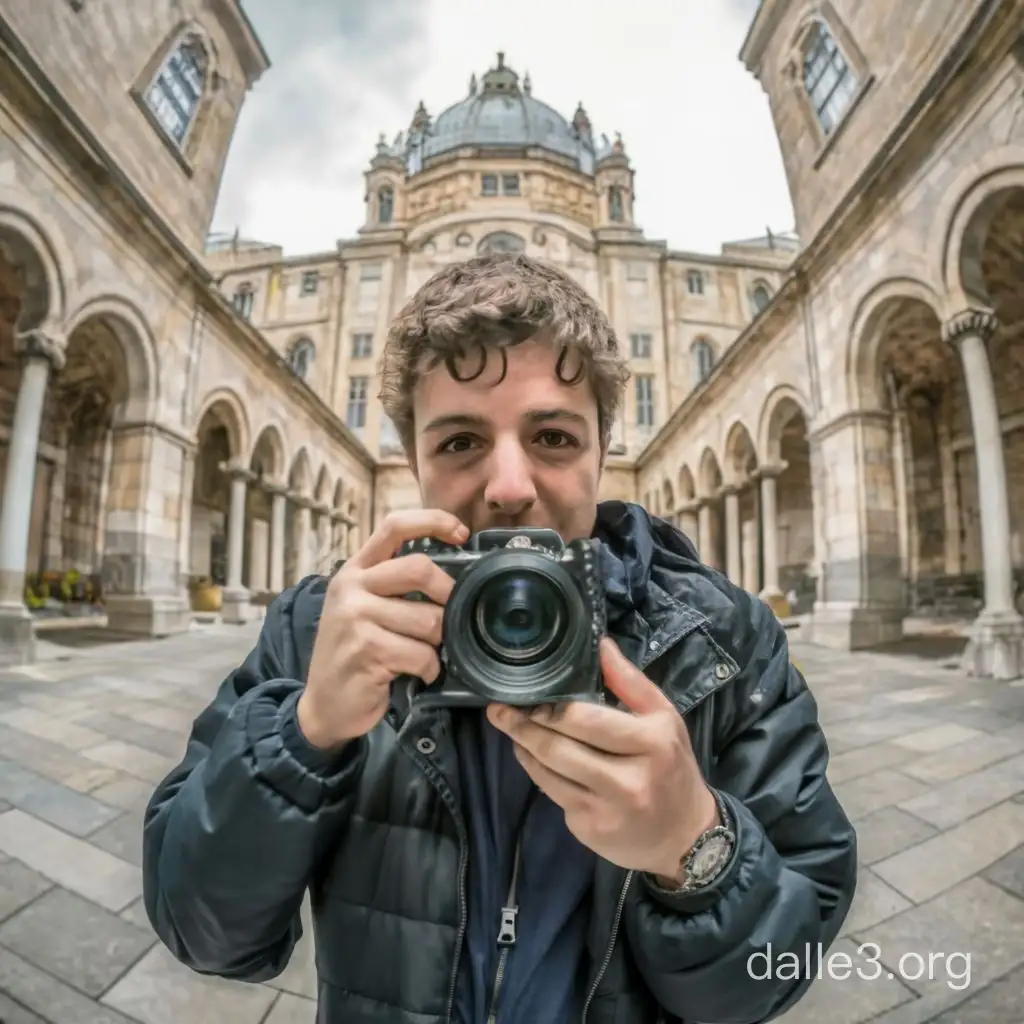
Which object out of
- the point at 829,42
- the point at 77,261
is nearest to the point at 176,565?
the point at 77,261

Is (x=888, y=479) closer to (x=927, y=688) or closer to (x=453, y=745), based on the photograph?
(x=927, y=688)

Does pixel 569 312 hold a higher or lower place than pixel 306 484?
lower

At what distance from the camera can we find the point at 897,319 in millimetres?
6719

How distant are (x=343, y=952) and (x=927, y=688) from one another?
4.64 m

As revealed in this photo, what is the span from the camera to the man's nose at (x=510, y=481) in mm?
943

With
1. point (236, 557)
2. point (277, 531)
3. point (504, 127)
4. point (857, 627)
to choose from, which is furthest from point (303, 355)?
point (504, 127)

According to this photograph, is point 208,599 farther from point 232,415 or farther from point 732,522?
point 732,522

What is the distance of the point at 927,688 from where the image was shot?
404 centimetres

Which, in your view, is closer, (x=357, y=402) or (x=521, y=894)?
(x=521, y=894)

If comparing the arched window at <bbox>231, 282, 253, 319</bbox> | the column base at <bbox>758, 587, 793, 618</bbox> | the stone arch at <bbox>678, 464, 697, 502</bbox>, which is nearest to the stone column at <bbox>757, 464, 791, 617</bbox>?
the column base at <bbox>758, 587, 793, 618</bbox>

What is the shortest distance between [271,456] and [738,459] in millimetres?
10129

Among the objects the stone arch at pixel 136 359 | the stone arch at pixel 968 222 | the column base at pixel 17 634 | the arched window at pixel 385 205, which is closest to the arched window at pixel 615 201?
the arched window at pixel 385 205

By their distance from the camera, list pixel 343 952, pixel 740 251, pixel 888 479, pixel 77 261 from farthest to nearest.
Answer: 1. pixel 740 251
2. pixel 888 479
3. pixel 77 261
4. pixel 343 952

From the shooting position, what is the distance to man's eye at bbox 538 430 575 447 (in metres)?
1.01
